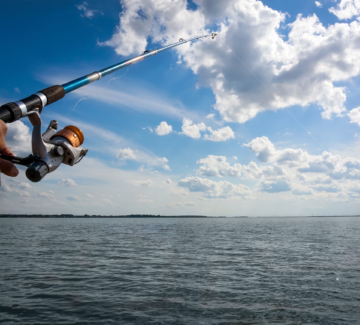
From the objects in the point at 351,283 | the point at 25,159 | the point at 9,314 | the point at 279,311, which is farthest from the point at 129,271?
the point at 25,159

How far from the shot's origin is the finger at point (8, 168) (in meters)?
2.62

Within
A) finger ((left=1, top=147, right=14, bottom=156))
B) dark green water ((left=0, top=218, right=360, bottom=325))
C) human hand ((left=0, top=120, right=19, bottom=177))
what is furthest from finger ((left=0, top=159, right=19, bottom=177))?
dark green water ((left=0, top=218, right=360, bottom=325))

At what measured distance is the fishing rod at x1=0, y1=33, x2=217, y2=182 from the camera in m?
2.96

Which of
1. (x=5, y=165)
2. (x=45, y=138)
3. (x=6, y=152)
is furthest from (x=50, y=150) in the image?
(x=5, y=165)

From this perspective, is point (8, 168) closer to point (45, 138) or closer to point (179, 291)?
point (45, 138)

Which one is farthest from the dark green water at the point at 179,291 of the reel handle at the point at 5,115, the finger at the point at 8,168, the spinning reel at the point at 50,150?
the reel handle at the point at 5,115

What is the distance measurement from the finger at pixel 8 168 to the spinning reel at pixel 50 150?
0.08 metres

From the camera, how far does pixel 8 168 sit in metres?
2.66

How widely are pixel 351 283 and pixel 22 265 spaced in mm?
15601

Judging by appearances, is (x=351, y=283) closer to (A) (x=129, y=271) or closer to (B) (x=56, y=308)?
(A) (x=129, y=271)

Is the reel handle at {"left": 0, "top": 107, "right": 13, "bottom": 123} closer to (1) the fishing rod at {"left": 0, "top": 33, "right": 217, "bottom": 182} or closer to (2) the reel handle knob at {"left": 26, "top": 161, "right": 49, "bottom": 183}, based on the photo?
(1) the fishing rod at {"left": 0, "top": 33, "right": 217, "bottom": 182}

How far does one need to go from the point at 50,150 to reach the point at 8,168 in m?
0.58

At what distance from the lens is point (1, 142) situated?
251 cm

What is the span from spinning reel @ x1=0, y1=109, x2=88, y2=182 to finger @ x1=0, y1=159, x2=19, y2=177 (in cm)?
8
